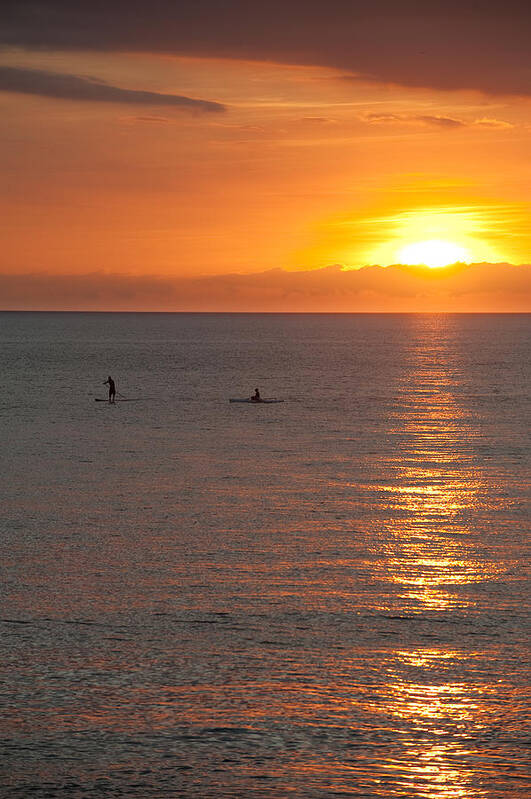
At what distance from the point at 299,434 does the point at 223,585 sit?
127ft

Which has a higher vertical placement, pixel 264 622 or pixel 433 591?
pixel 433 591

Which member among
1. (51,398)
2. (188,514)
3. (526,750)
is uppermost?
(51,398)

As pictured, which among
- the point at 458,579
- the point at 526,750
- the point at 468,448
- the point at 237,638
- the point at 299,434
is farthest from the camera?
the point at 299,434

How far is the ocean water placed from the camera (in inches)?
667

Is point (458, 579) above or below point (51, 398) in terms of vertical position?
below

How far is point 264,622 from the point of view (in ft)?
79.0

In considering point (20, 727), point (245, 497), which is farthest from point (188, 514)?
point (20, 727)

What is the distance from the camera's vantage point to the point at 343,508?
39125mm

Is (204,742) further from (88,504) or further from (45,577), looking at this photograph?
(88,504)

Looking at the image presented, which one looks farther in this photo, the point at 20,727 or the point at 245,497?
the point at 245,497

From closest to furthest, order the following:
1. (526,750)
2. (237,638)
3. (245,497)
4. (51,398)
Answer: (526,750)
(237,638)
(245,497)
(51,398)

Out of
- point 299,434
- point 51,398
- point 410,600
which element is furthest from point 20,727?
point 51,398

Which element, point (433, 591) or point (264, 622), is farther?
point (433, 591)

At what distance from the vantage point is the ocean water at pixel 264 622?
16.9 m
